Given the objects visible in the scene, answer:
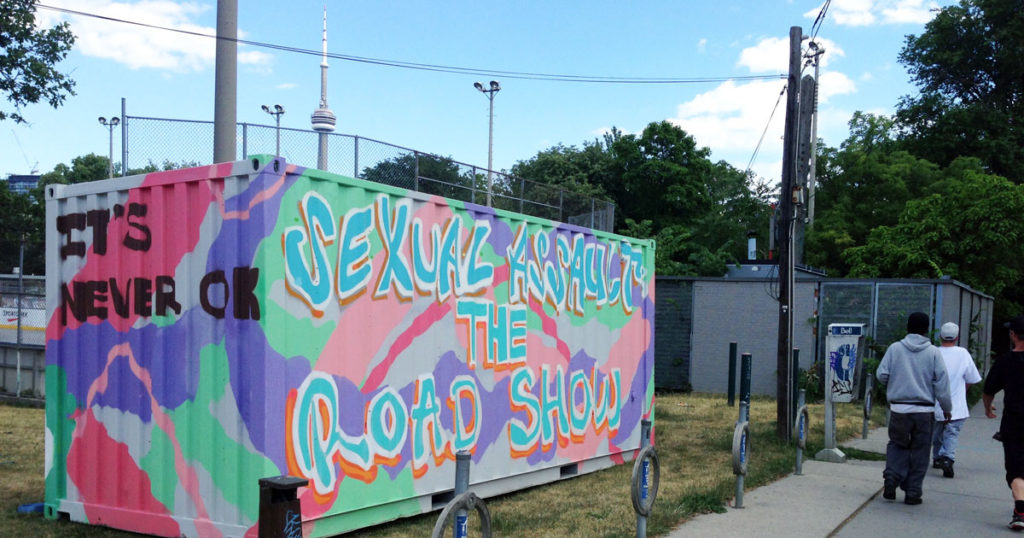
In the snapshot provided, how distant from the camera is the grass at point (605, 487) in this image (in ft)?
22.2

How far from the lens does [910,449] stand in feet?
27.1

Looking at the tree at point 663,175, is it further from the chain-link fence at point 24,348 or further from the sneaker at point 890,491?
the sneaker at point 890,491

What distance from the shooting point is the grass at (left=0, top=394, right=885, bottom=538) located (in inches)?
266

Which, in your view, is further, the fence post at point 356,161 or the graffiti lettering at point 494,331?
the fence post at point 356,161

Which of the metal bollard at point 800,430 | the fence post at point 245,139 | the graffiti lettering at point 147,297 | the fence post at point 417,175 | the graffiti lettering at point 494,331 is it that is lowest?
the metal bollard at point 800,430

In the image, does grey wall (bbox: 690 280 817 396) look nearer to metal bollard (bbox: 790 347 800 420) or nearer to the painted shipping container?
metal bollard (bbox: 790 347 800 420)

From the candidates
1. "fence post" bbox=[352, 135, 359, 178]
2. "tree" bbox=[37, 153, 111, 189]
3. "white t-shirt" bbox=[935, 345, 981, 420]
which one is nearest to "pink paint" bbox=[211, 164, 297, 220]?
"fence post" bbox=[352, 135, 359, 178]

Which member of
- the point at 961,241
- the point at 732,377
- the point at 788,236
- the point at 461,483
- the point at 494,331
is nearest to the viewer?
the point at 461,483

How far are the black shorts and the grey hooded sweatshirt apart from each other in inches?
32.1

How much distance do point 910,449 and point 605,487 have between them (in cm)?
296

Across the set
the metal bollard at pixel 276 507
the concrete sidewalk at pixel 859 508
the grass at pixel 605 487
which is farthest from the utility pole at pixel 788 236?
the metal bollard at pixel 276 507

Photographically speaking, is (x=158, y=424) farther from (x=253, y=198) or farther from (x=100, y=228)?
(x=253, y=198)

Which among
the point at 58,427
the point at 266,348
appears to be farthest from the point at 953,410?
the point at 58,427

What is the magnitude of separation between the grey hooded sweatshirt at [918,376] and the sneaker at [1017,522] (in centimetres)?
117
